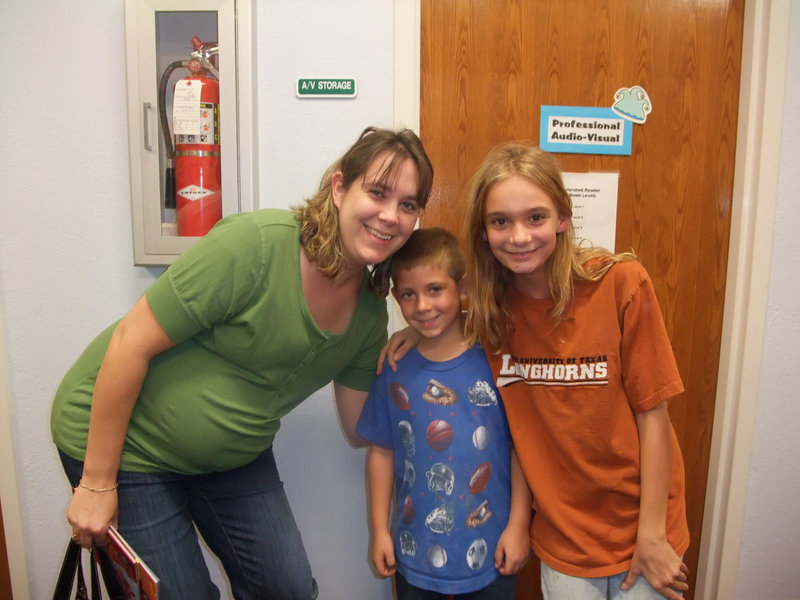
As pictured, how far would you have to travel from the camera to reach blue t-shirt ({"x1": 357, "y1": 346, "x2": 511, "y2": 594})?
3.05 feet

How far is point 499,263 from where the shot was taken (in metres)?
1.02

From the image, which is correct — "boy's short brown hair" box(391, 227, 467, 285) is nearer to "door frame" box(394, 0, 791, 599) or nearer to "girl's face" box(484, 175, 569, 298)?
"girl's face" box(484, 175, 569, 298)

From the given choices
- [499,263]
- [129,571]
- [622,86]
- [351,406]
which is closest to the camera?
[129,571]

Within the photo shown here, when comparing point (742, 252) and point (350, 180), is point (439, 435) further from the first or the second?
point (742, 252)

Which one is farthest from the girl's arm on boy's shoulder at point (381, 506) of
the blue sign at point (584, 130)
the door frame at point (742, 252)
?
the blue sign at point (584, 130)

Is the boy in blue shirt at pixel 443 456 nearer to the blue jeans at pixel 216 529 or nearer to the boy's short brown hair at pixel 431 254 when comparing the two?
the boy's short brown hair at pixel 431 254

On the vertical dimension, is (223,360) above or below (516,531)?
above

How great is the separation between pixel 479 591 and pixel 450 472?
264mm

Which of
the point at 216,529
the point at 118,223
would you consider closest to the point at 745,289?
the point at 216,529

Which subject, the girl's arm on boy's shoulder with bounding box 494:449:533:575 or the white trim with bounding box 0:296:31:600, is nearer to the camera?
the girl's arm on boy's shoulder with bounding box 494:449:533:575

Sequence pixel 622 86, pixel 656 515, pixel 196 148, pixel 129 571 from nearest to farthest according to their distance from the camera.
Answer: pixel 129 571
pixel 656 515
pixel 196 148
pixel 622 86

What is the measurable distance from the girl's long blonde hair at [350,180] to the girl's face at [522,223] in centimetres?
16

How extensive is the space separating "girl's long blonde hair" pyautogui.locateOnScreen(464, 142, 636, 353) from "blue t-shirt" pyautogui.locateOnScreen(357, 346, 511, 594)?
0.08 metres

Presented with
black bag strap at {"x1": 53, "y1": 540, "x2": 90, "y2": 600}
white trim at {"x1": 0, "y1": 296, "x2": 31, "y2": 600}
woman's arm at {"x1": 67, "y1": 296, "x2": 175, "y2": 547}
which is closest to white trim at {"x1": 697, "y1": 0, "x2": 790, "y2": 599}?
woman's arm at {"x1": 67, "y1": 296, "x2": 175, "y2": 547}
